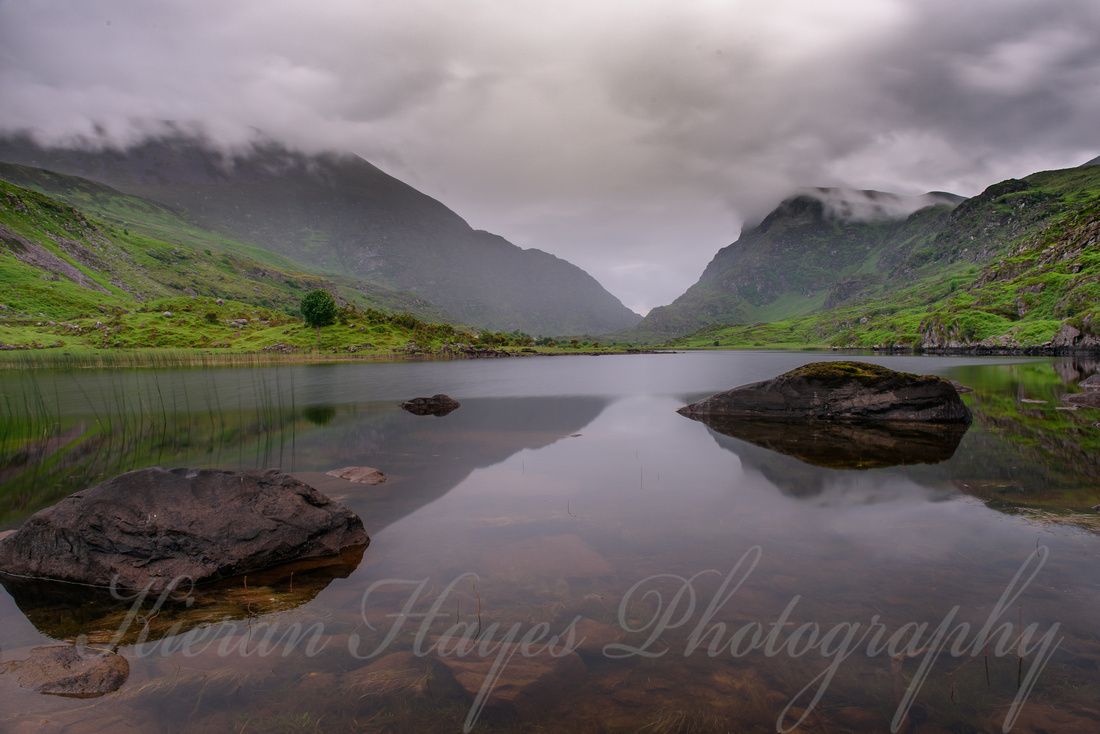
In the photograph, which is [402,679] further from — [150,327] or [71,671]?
[150,327]

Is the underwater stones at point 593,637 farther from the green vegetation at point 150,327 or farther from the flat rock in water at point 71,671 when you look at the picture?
the green vegetation at point 150,327

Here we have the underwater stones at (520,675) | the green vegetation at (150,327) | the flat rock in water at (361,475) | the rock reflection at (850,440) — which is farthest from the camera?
the green vegetation at (150,327)

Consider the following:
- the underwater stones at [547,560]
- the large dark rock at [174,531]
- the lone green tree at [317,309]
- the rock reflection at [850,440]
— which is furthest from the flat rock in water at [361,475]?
the lone green tree at [317,309]

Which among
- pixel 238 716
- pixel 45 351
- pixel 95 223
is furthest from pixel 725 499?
pixel 95 223

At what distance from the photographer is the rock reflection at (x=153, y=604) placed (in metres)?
6.68

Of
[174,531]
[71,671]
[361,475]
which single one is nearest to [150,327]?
[361,475]

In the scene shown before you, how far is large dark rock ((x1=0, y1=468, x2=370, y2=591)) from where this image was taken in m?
8.15

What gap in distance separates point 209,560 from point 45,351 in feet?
330

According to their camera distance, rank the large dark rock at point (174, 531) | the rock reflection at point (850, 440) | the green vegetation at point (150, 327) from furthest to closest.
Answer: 1. the green vegetation at point (150, 327)
2. the rock reflection at point (850, 440)
3. the large dark rock at point (174, 531)

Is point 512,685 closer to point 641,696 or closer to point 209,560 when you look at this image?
point 641,696

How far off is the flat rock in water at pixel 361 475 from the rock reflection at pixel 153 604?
5480mm

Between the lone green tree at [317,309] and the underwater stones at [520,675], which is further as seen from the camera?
the lone green tree at [317,309]

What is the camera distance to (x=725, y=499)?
480 inches

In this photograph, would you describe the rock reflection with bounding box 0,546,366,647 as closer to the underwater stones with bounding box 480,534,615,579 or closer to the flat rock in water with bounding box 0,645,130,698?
the flat rock in water with bounding box 0,645,130,698
